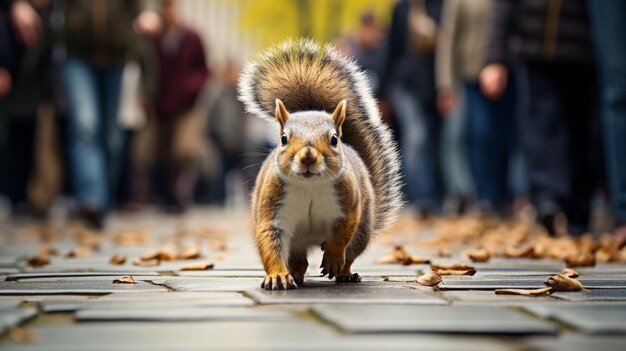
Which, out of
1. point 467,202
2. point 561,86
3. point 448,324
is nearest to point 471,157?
point 467,202

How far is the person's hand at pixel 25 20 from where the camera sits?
372 inches

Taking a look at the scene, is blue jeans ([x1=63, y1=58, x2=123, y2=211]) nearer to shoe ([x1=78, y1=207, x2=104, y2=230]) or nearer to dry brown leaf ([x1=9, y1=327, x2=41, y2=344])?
shoe ([x1=78, y1=207, x2=104, y2=230])

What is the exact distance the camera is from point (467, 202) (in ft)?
36.3

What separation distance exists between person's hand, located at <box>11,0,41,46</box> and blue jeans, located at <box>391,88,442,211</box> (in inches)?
169

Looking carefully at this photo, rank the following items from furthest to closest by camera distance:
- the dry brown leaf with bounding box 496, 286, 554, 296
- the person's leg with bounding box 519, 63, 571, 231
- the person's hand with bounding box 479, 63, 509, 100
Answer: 1. the person's hand with bounding box 479, 63, 509, 100
2. the person's leg with bounding box 519, 63, 571, 231
3. the dry brown leaf with bounding box 496, 286, 554, 296

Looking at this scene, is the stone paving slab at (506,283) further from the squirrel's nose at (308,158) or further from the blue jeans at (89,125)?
the blue jeans at (89,125)

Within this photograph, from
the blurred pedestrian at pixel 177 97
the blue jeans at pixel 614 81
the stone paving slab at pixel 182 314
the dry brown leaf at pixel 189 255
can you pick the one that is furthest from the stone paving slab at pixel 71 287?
the blurred pedestrian at pixel 177 97

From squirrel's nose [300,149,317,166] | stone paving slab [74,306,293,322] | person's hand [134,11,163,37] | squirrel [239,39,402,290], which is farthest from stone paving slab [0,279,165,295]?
person's hand [134,11,163,37]

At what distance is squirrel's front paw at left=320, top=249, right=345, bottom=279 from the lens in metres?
4.14

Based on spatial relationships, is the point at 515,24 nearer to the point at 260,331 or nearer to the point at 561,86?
the point at 561,86

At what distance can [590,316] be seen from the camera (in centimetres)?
309

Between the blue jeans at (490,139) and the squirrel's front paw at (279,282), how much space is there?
6399 mm

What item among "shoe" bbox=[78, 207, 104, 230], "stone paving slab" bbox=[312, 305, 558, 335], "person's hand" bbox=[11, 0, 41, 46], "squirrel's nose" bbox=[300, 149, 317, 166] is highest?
"person's hand" bbox=[11, 0, 41, 46]

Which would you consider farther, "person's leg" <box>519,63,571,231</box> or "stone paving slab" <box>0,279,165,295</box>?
"person's leg" <box>519,63,571,231</box>
